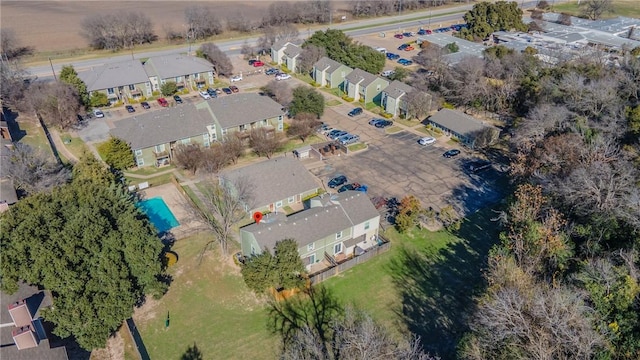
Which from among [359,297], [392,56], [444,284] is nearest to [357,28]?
[392,56]

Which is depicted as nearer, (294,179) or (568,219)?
(568,219)

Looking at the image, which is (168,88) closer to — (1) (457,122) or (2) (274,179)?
(2) (274,179)

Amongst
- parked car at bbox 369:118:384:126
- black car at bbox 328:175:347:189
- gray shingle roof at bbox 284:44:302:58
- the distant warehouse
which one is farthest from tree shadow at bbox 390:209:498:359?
gray shingle roof at bbox 284:44:302:58

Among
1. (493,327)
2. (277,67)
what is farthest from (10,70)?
(493,327)

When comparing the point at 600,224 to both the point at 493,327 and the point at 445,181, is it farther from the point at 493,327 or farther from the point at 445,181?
the point at 445,181

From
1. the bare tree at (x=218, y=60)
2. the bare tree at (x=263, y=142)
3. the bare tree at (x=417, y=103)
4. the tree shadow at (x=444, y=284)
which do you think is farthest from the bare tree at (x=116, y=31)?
the tree shadow at (x=444, y=284)

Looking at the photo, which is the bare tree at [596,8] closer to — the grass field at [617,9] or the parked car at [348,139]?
the grass field at [617,9]

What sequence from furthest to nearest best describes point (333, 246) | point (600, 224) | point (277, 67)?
point (277, 67)
point (333, 246)
point (600, 224)
